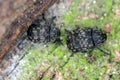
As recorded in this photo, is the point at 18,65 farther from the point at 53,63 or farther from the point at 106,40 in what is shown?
the point at 106,40

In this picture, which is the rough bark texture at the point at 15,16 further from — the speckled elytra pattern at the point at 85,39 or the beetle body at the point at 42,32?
the speckled elytra pattern at the point at 85,39

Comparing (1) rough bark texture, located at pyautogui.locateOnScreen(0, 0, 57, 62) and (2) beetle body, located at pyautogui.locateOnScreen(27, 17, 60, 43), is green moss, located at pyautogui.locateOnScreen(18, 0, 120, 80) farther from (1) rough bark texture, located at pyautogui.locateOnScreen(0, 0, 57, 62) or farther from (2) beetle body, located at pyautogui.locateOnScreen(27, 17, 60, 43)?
(1) rough bark texture, located at pyautogui.locateOnScreen(0, 0, 57, 62)

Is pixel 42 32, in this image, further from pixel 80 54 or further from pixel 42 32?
pixel 80 54

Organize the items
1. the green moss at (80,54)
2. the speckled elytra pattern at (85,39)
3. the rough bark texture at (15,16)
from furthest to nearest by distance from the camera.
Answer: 1. the green moss at (80,54)
2. the speckled elytra pattern at (85,39)
3. the rough bark texture at (15,16)

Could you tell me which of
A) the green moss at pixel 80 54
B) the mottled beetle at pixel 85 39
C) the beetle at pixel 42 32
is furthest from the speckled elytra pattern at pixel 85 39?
the beetle at pixel 42 32

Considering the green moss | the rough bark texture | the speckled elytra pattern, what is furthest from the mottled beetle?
the rough bark texture
